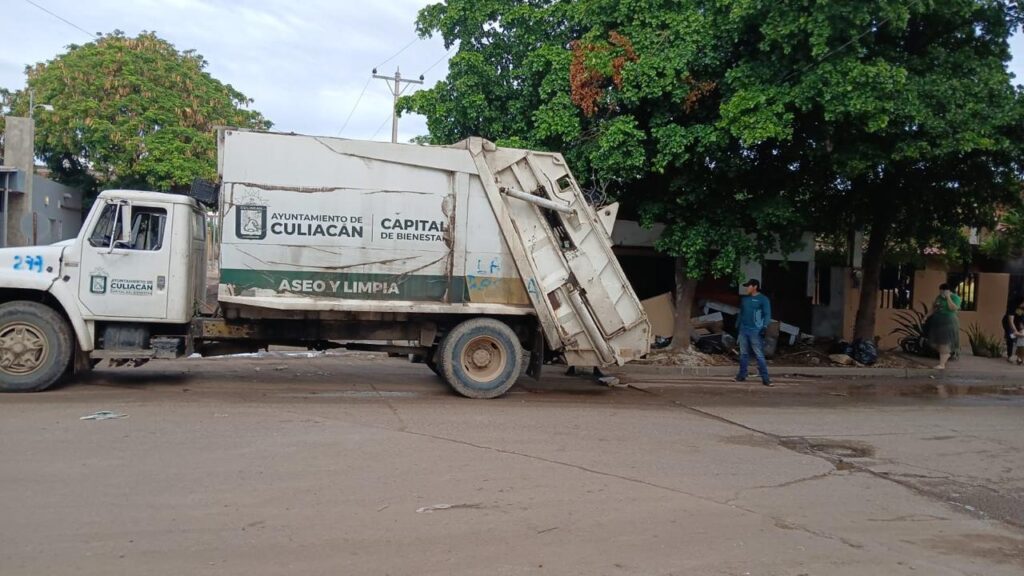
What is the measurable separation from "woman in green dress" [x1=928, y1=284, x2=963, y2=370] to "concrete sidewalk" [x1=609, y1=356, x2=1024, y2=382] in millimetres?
386

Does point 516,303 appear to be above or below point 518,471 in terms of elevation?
above

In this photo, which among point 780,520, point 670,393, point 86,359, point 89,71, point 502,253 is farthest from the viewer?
point 89,71

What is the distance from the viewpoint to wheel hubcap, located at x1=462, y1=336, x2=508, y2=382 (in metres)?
9.95

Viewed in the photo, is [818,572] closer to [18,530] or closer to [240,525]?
[240,525]

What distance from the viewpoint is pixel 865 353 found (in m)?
15.7

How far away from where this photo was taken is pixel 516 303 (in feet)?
32.9

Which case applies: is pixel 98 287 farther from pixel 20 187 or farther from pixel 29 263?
pixel 20 187

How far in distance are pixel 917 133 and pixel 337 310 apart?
895cm

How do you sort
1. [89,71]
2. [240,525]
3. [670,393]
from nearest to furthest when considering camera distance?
[240,525] → [670,393] → [89,71]

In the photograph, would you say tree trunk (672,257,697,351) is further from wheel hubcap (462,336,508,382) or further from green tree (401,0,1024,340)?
wheel hubcap (462,336,508,382)

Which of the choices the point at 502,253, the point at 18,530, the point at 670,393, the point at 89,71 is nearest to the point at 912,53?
the point at 670,393

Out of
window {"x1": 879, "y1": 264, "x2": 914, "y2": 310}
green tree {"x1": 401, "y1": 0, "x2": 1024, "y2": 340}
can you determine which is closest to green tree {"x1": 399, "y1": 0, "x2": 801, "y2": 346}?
green tree {"x1": 401, "y1": 0, "x2": 1024, "y2": 340}

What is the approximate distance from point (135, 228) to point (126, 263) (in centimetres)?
41

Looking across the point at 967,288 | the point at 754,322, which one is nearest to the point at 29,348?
the point at 754,322
